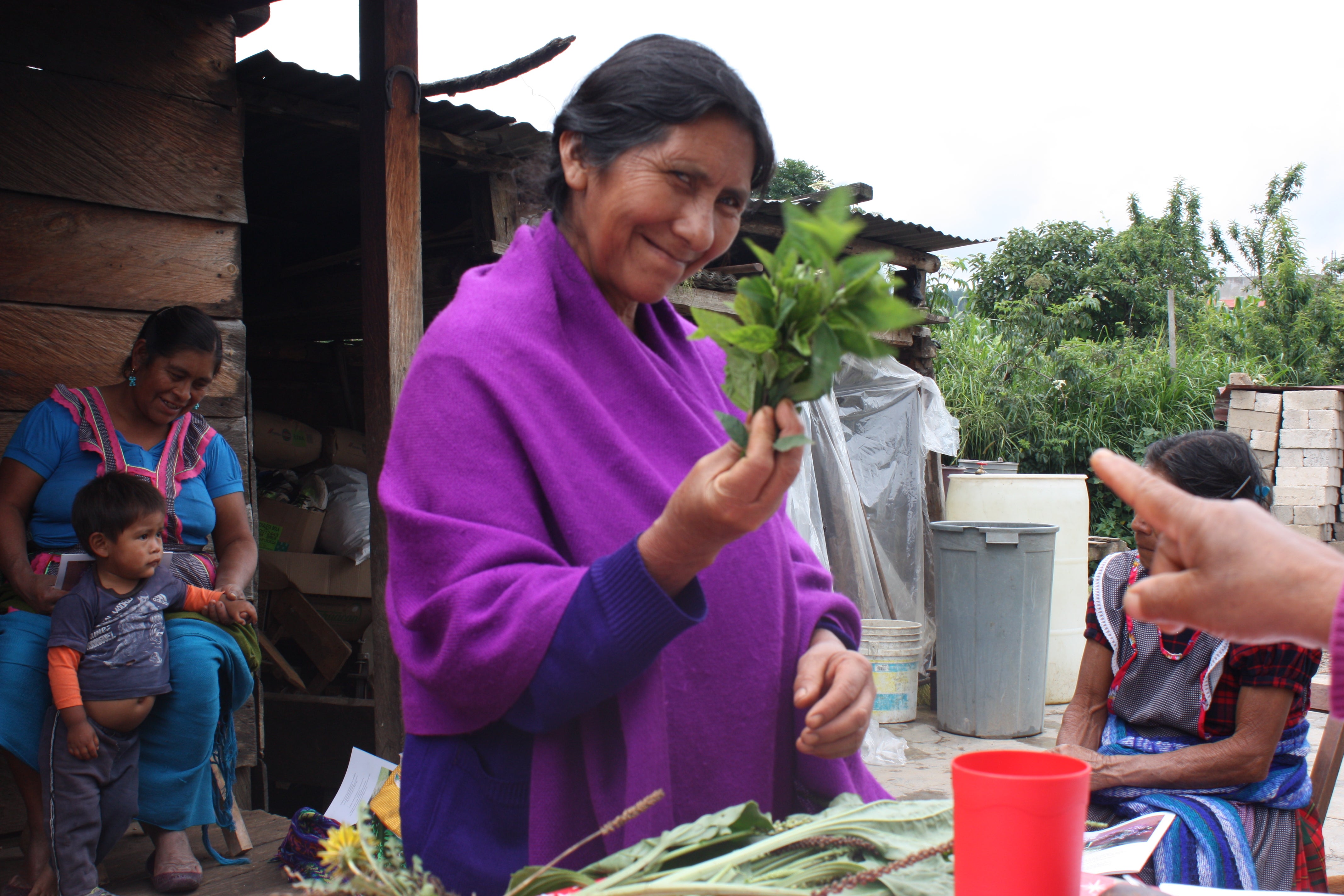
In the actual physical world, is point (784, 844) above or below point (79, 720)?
above

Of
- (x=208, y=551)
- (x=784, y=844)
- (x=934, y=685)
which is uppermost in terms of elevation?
(x=784, y=844)

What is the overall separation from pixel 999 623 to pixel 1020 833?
16.7 feet

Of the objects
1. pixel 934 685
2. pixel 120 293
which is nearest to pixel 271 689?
pixel 120 293

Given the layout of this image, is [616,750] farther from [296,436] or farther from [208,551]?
[296,436]

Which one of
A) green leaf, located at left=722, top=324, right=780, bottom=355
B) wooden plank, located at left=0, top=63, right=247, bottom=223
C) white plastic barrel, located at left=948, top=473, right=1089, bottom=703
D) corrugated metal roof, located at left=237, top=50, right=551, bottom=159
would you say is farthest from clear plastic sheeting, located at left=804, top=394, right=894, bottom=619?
green leaf, located at left=722, top=324, right=780, bottom=355

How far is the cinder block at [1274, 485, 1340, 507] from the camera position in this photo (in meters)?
8.01

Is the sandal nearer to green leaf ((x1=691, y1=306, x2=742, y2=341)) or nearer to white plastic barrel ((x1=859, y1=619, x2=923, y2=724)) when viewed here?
green leaf ((x1=691, y1=306, x2=742, y2=341))

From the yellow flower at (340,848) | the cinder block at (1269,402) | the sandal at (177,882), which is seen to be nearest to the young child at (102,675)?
the sandal at (177,882)

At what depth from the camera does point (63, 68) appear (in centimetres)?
314

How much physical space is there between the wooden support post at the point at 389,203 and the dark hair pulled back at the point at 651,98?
1830mm

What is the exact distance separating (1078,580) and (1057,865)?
19.6 feet

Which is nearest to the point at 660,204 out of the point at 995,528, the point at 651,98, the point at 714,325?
the point at 651,98

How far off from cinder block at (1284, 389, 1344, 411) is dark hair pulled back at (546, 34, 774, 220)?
8449 millimetres

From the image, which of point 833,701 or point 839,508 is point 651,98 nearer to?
point 833,701
